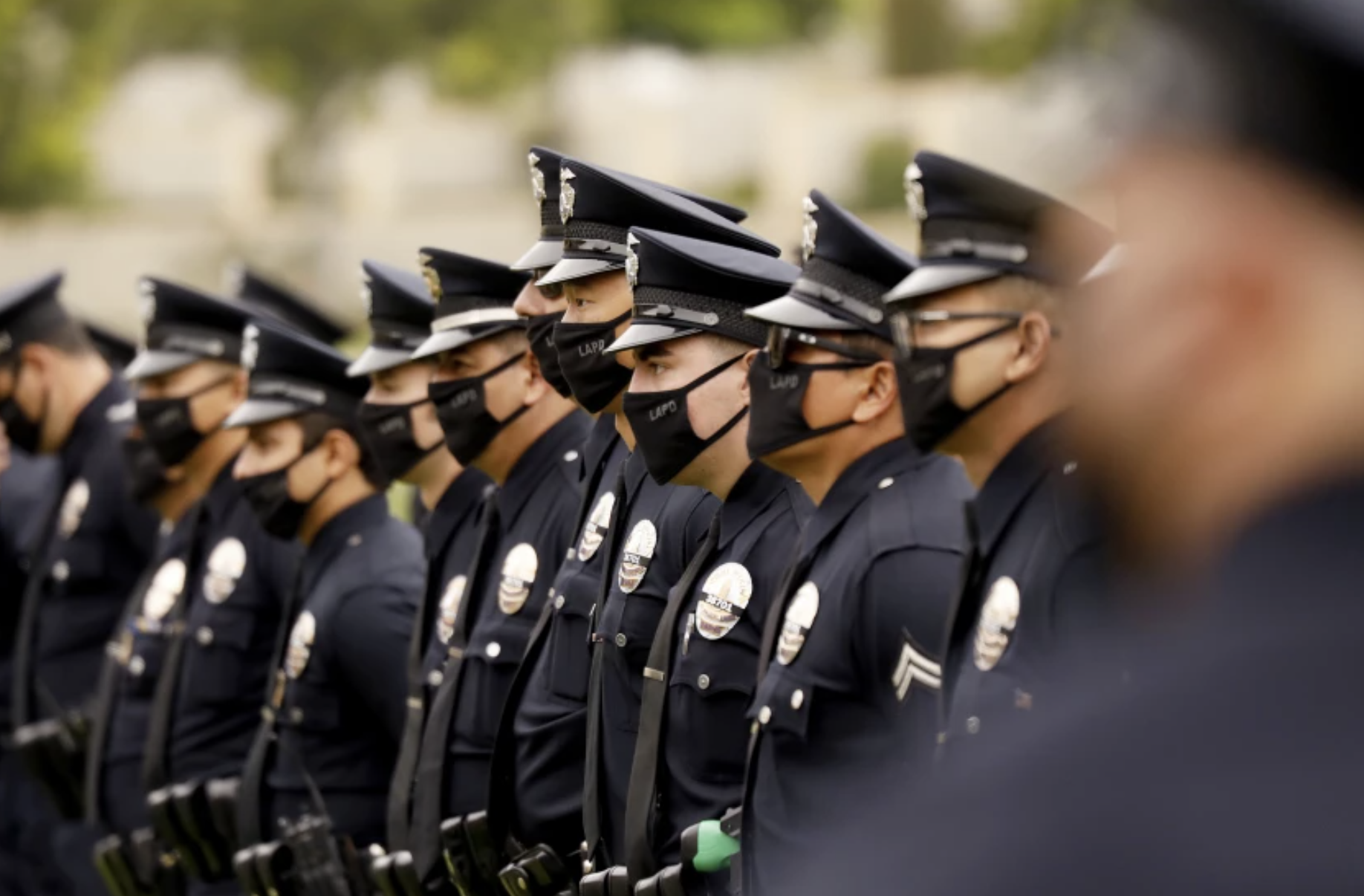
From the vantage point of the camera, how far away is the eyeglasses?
4762 millimetres

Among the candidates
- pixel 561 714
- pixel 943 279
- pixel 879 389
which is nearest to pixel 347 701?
pixel 561 714

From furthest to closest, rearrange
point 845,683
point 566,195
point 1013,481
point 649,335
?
point 566,195 < point 649,335 < point 845,683 < point 1013,481

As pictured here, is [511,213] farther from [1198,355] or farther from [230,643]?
[1198,355]

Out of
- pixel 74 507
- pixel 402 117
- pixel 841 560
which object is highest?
pixel 841 560

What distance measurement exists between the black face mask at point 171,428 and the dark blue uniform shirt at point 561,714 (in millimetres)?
2846

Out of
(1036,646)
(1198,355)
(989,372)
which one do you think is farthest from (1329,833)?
(989,372)

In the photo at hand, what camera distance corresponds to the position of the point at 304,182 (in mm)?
41062

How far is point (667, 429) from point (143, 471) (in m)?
4.06

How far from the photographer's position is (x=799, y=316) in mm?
4742

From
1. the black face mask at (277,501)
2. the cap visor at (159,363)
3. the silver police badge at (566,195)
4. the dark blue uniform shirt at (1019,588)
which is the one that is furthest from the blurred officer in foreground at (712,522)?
the cap visor at (159,363)

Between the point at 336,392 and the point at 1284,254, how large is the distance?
640 cm

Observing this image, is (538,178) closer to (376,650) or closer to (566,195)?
(566,195)

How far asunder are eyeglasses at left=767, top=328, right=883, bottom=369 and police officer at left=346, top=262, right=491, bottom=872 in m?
1.98

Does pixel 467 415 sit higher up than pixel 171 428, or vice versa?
pixel 467 415
